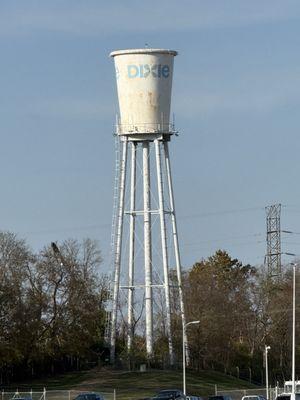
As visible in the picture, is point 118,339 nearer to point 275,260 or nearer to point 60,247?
point 60,247

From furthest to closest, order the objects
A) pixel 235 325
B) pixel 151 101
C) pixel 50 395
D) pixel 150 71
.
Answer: pixel 235 325 → pixel 151 101 → pixel 150 71 → pixel 50 395

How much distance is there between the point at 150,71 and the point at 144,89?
174 centimetres

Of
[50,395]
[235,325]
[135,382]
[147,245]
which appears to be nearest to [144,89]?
[147,245]

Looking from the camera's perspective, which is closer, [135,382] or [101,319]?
[135,382]

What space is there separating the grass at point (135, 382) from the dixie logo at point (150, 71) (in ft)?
87.5

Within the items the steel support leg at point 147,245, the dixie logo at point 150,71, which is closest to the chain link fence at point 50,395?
the steel support leg at point 147,245

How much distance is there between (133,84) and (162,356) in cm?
2604

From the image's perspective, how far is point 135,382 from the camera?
4865 inches

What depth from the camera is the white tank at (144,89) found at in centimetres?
12900

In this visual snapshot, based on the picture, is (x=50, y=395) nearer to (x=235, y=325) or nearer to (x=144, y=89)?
(x=144, y=89)

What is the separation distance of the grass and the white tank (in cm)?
2191

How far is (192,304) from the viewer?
5591 inches

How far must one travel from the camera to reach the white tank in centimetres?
12900

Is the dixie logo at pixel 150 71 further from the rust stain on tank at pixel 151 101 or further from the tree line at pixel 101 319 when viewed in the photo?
the tree line at pixel 101 319
